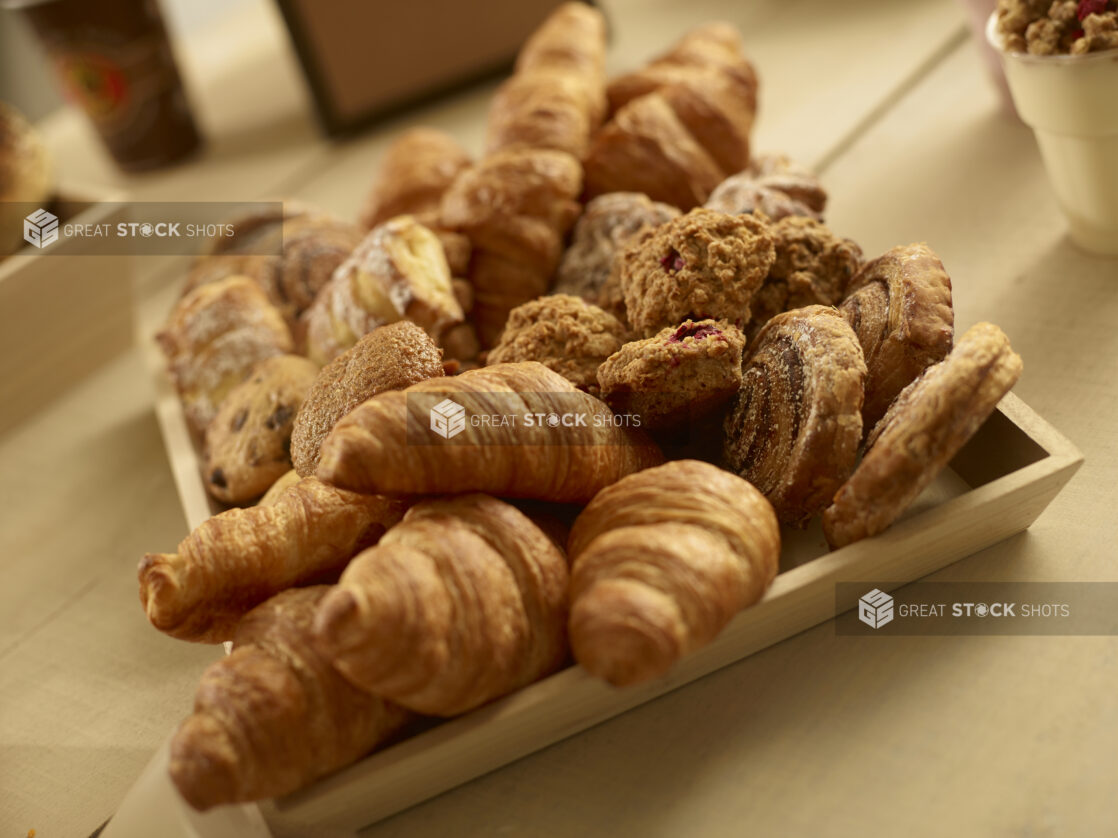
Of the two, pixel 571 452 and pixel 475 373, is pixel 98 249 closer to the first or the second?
pixel 475 373

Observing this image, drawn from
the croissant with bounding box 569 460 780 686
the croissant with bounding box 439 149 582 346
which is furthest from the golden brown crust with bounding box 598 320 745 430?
the croissant with bounding box 439 149 582 346

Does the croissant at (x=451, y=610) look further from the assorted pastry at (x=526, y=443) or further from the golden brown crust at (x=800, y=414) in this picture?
the golden brown crust at (x=800, y=414)

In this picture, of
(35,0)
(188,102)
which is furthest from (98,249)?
(188,102)

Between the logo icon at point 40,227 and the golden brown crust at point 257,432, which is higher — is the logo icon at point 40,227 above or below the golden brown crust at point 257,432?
above

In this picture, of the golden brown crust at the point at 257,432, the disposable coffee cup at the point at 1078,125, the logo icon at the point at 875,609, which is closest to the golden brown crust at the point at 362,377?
the golden brown crust at the point at 257,432

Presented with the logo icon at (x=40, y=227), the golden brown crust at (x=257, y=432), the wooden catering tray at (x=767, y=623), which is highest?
the logo icon at (x=40, y=227)

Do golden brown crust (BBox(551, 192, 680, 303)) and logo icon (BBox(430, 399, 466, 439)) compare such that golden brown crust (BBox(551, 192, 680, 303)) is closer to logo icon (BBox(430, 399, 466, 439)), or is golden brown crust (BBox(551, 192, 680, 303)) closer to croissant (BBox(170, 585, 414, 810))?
logo icon (BBox(430, 399, 466, 439))

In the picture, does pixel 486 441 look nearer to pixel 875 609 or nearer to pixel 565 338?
pixel 565 338
